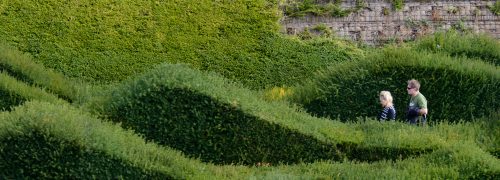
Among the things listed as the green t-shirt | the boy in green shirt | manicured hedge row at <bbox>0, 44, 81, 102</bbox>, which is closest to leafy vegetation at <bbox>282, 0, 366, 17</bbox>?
manicured hedge row at <bbox>0, 44, 81, 102</bbox>

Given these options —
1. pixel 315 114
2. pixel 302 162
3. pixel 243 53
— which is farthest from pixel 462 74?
pixel 243 53

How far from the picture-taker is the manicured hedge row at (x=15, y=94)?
13266 mm

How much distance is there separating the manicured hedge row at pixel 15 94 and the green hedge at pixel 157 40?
404 centimetres

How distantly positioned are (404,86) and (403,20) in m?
5.16

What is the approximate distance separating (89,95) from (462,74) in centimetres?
580

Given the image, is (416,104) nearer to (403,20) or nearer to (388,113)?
(388,113)

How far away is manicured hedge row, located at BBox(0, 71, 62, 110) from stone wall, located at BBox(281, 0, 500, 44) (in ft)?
22.1

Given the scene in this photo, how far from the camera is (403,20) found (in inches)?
758

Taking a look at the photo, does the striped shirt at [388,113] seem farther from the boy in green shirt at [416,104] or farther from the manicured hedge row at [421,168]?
the manicured hedge row at [421,168]

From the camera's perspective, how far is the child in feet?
43.8

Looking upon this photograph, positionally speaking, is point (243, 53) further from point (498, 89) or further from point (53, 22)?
point (498, 89)

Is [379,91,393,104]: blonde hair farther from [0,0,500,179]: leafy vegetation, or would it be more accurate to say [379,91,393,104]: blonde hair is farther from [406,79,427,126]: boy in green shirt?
[0,0,500,179]: leafy vegetation

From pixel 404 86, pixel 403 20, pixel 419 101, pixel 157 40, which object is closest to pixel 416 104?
pixel 419 101

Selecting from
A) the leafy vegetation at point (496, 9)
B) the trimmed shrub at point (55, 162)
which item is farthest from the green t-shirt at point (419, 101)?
the leafy vegetation at point (496, 9)
